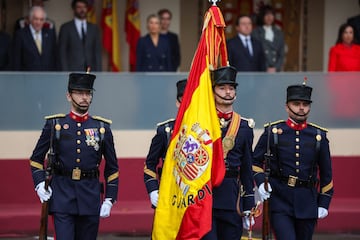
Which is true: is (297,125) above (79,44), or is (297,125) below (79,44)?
below

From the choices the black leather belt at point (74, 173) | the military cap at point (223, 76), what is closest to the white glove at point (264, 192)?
the military cap at point (223, 76)

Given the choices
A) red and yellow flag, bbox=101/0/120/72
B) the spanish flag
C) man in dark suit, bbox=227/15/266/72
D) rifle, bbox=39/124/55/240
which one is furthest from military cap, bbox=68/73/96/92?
red and yellow flag, bbox=101/0/120/72

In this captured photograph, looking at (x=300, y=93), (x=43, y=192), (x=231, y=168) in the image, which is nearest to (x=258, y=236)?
(x=300, y=93)

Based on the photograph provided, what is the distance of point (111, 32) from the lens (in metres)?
15.9

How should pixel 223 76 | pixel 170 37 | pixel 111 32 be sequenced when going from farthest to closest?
1. pixel 111 32
2. pixel 170 37
3. pixel 223 76

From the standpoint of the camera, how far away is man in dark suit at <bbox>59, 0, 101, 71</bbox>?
557 inches

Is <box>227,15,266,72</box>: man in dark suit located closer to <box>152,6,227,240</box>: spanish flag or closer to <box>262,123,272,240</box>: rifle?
<box>262,123,272,240</box>: rifle

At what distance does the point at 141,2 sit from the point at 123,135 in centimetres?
377

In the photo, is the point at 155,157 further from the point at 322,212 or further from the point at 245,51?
the point at 245,51

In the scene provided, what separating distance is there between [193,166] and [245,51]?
529 cm

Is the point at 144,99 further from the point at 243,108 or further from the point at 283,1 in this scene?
the point at 283,1

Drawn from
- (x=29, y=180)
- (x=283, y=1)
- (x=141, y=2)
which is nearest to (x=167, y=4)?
(x=141, y=2)

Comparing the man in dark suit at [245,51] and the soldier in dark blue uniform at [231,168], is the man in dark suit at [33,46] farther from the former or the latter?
the soldier in dark blue uniform at [231,168]

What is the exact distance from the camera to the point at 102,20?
629 inches
